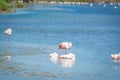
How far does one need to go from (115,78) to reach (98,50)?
40.5 feet

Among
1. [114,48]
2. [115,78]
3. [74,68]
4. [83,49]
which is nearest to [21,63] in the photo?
[74,68]

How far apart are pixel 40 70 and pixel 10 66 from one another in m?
1.97

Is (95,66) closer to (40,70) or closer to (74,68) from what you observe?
(74,68)

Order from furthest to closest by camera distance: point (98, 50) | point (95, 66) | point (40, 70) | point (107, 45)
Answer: point (107, 45), point (98, 50), point (95, 66), point (40, 70)

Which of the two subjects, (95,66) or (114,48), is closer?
(95,66)

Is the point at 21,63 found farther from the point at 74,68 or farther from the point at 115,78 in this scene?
the point at 115,78

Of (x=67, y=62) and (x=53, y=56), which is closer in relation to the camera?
(x=67, y=62)

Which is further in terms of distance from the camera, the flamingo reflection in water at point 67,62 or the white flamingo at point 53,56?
the white flamingo at point 53,56

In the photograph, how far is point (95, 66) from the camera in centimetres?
3222

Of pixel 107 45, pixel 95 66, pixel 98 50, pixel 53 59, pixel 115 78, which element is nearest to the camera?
pixel 115 78

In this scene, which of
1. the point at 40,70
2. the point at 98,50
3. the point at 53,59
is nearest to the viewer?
the point at 40,70

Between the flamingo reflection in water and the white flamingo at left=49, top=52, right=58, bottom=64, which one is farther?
the white flamingo at left=49, top=52, right=58, bottom=64

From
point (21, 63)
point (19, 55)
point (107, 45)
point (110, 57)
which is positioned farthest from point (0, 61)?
point (107, 45)

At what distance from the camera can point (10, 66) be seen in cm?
3108
